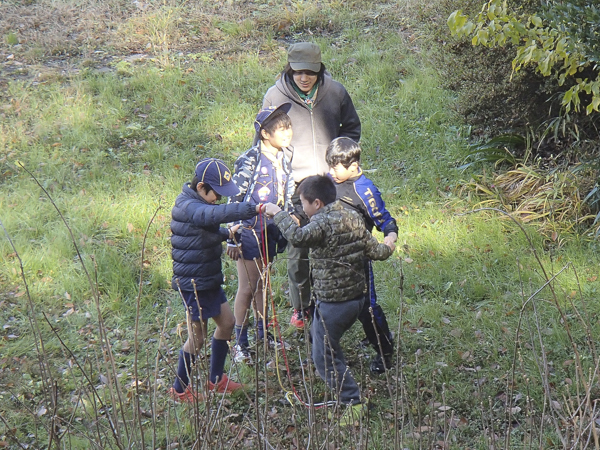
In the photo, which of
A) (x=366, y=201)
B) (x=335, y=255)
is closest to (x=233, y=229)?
(x=335, y=255)

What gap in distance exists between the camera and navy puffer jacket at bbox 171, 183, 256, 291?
4.27 meters

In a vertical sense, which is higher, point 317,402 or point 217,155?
point 217,155

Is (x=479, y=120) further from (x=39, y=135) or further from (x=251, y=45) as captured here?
(x=39, y=135)

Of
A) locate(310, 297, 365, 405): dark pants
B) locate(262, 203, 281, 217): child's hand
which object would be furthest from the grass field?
locate(262, 203, 281, 217): child's hand

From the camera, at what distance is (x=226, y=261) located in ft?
23.1

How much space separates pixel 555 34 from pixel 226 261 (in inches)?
156

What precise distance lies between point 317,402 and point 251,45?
8.83m

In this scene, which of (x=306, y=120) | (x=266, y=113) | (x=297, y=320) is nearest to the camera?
(x=266, y=113)

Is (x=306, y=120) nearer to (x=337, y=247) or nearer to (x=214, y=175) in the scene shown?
(x=214, y=175)

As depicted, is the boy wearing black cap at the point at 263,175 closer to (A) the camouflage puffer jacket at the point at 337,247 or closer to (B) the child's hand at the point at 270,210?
(B) the child's hand at the point at 270,210

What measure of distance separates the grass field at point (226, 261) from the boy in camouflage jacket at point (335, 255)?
39 cm

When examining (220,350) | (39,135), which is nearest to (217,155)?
(39,135)

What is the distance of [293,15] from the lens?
12695mm

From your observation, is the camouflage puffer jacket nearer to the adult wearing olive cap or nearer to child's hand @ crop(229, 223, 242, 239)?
child's hand @ crop(229, 223, 242, 239)
